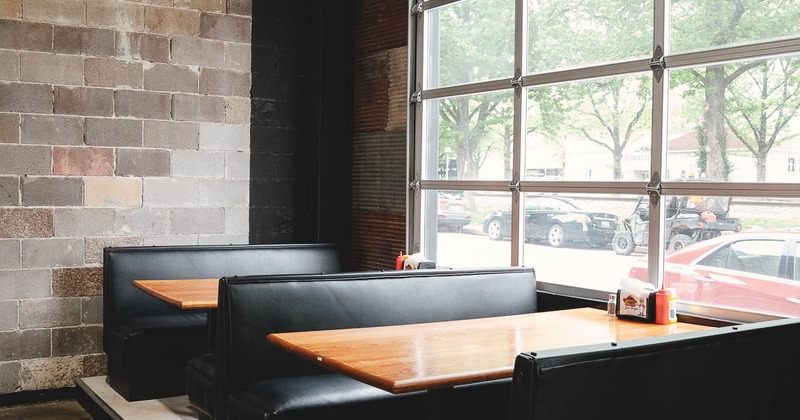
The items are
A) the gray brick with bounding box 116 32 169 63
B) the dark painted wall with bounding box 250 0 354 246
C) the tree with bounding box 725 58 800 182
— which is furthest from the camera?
the dark painted wall with bounding box 250 0 354 246

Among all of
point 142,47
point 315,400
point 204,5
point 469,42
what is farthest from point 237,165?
point 315,400

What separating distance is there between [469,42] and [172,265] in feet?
7.50

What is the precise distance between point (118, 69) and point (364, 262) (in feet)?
6.89

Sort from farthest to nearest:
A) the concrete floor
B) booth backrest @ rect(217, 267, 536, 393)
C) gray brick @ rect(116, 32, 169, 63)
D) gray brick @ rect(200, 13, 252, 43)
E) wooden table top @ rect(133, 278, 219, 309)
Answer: gray brick @ rect(200, 13, 252, 43) → gray brick @ rect(116, 32, 169, 63) → the concrete floor → wooden table top @ rect(133, 278, 219, 309) → booth backrest @ rect(217, 267, 536, 393)

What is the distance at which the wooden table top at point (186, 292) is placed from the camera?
388 centimetres

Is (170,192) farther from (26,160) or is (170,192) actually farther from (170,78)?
(26,160)

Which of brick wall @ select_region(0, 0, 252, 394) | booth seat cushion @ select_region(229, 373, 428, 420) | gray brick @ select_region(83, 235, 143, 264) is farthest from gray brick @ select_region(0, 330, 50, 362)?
booth seat cushion @ select_region(229, 373, 428, 420)

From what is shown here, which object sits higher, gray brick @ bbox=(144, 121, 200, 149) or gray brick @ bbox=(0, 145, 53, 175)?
gray brick @ bbox=(144, 121, 200, 149)

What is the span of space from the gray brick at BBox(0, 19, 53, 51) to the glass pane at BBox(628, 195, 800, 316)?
12.5 feet

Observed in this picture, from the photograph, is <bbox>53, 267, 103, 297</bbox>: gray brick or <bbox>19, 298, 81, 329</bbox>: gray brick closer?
<bbox>19, 298, 81, 329</bbox>: gray brick

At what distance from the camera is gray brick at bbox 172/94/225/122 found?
562 cm

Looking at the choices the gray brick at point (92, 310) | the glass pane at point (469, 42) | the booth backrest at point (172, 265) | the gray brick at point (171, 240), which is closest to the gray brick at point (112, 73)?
the gray brick at point (171, 240)

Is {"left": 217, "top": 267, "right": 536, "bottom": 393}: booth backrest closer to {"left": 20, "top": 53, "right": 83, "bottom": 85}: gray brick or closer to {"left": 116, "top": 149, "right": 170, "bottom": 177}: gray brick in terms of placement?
{"left": 116, "top": 149, "right": 170, "bottom": 177}: gray brick

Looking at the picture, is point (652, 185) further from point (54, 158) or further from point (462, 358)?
point (54, 158)
